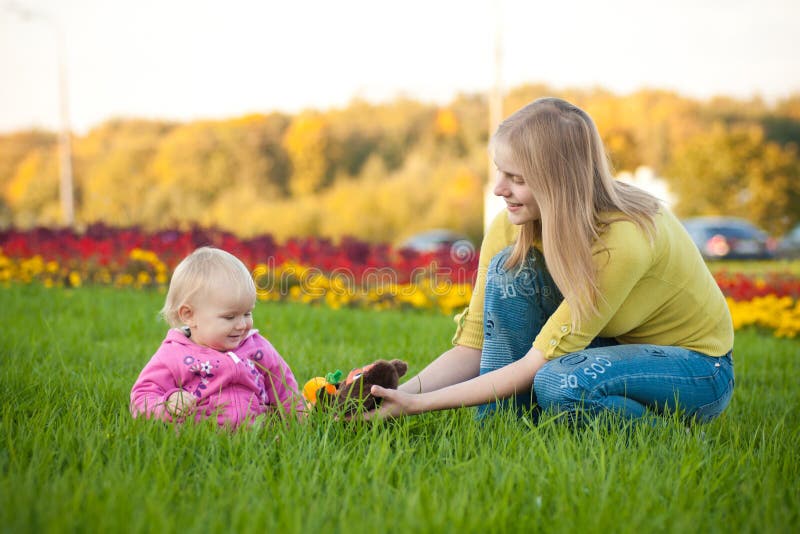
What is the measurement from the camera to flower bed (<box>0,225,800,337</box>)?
7.11 meters

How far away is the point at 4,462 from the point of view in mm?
1980

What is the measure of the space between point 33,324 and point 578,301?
385 cm

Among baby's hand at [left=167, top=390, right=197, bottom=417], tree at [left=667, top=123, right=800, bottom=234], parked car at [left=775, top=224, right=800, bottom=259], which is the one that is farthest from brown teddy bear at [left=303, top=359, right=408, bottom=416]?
tree at [left=667, top=123, right=800, bottom=234]

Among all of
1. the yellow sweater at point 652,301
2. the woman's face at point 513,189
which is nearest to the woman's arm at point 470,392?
the yellow sweater at point 652,301

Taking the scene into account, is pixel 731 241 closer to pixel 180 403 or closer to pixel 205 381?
pixel 205 381

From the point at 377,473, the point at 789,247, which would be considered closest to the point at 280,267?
the point at 377,473

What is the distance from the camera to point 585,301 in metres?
2.39

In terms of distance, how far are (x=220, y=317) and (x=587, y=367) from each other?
134cm

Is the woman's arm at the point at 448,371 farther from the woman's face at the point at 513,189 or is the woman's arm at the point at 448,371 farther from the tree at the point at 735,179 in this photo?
the tree at the point at 735,179

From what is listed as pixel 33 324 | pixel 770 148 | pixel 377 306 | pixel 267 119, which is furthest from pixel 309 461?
pixel 267 119

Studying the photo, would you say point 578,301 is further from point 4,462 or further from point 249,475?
point 4,462

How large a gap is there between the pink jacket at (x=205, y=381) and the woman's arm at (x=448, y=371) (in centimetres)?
47

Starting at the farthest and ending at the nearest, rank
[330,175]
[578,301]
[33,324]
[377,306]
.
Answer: [330,175]
[377,306]
[33,324]
[578,301]

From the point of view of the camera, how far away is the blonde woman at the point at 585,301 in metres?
2.41
